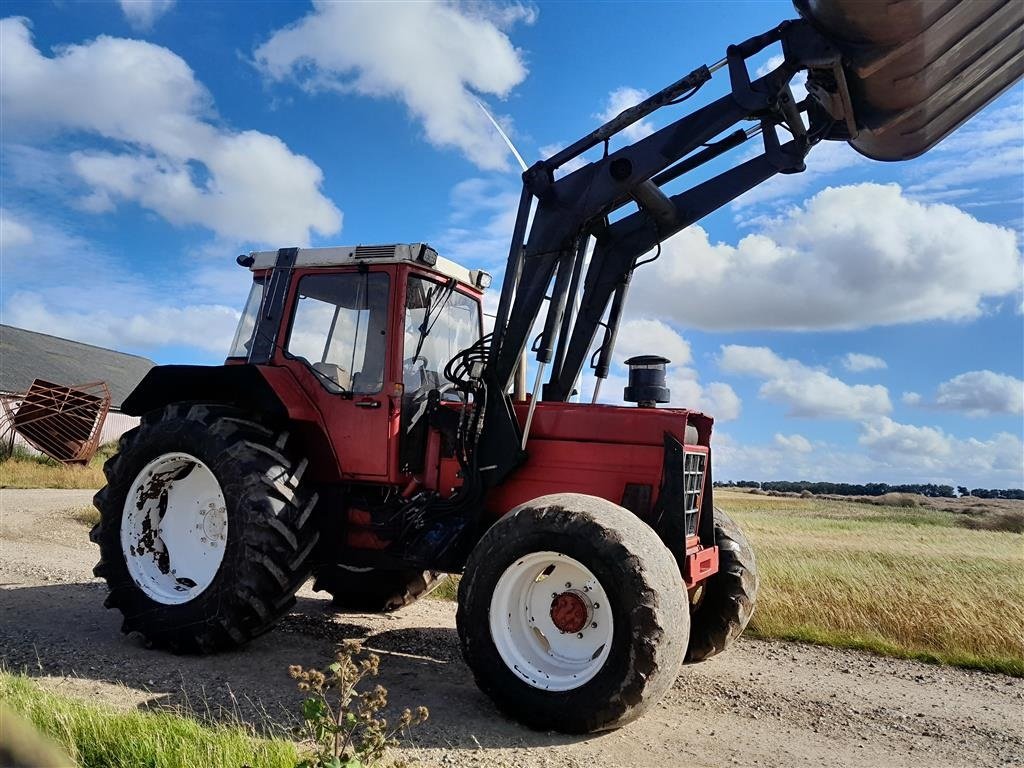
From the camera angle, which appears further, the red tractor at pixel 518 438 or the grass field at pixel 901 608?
the grass field at pixel 901 608

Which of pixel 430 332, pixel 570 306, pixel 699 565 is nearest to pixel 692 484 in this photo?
pixel 699 565

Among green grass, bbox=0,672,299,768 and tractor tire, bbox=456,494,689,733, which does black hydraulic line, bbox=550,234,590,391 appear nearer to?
tractor tire, bbox=456,494,689,733

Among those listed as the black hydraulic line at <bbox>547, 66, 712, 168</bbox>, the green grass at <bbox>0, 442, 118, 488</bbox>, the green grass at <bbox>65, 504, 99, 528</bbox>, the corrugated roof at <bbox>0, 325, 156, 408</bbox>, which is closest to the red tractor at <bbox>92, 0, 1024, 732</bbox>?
the black hydraulic line at <bbox>547, 66, 712, 168</bbox>

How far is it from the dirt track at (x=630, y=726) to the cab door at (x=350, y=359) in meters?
1.48

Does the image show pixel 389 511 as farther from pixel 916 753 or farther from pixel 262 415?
pixel 916 753

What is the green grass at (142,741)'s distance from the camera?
3.11 metres

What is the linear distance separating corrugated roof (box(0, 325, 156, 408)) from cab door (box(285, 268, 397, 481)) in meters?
25.6

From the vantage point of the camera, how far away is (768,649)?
21.1ft

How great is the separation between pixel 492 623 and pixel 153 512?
302cm

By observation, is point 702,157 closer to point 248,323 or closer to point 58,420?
point 248,323

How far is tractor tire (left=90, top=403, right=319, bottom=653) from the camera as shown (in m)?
5.20

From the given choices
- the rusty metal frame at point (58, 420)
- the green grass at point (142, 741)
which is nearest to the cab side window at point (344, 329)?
the green grass at point (142, 741)

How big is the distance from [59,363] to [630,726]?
38377mm

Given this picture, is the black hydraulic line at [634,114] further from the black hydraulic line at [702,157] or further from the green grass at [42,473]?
the green grass at [42,473]
